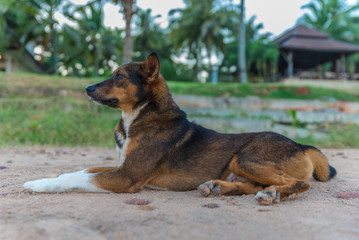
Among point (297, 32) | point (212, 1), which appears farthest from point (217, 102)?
point (212, 1)

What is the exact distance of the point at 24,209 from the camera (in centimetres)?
276

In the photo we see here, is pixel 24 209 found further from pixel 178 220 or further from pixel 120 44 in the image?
pixel 120 44

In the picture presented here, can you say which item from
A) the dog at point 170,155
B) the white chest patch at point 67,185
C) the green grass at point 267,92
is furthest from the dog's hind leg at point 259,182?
the green grass at point 267,92

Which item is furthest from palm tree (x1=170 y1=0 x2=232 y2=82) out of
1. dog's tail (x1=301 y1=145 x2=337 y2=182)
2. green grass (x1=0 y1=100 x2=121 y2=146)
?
dog's tail (x1=301 y1=145 x2=337 y2=182)

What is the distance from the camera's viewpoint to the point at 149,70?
3904 mm

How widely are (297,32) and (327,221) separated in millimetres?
35158

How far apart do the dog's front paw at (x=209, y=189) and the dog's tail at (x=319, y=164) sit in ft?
4.23

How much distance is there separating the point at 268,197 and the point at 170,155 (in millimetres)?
1195

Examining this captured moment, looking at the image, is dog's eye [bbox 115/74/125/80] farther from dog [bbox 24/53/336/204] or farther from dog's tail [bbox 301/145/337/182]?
dog's tail [bbox 301/145/337/182]

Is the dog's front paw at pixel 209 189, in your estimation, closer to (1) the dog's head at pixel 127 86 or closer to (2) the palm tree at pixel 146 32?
(1) the dog's head at pixel 127 86

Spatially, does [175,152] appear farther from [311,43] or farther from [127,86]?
[311,43]

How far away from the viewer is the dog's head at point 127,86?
3832mm

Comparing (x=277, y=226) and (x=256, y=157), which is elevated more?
(x=256, y=157)

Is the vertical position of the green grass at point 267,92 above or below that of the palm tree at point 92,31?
below
